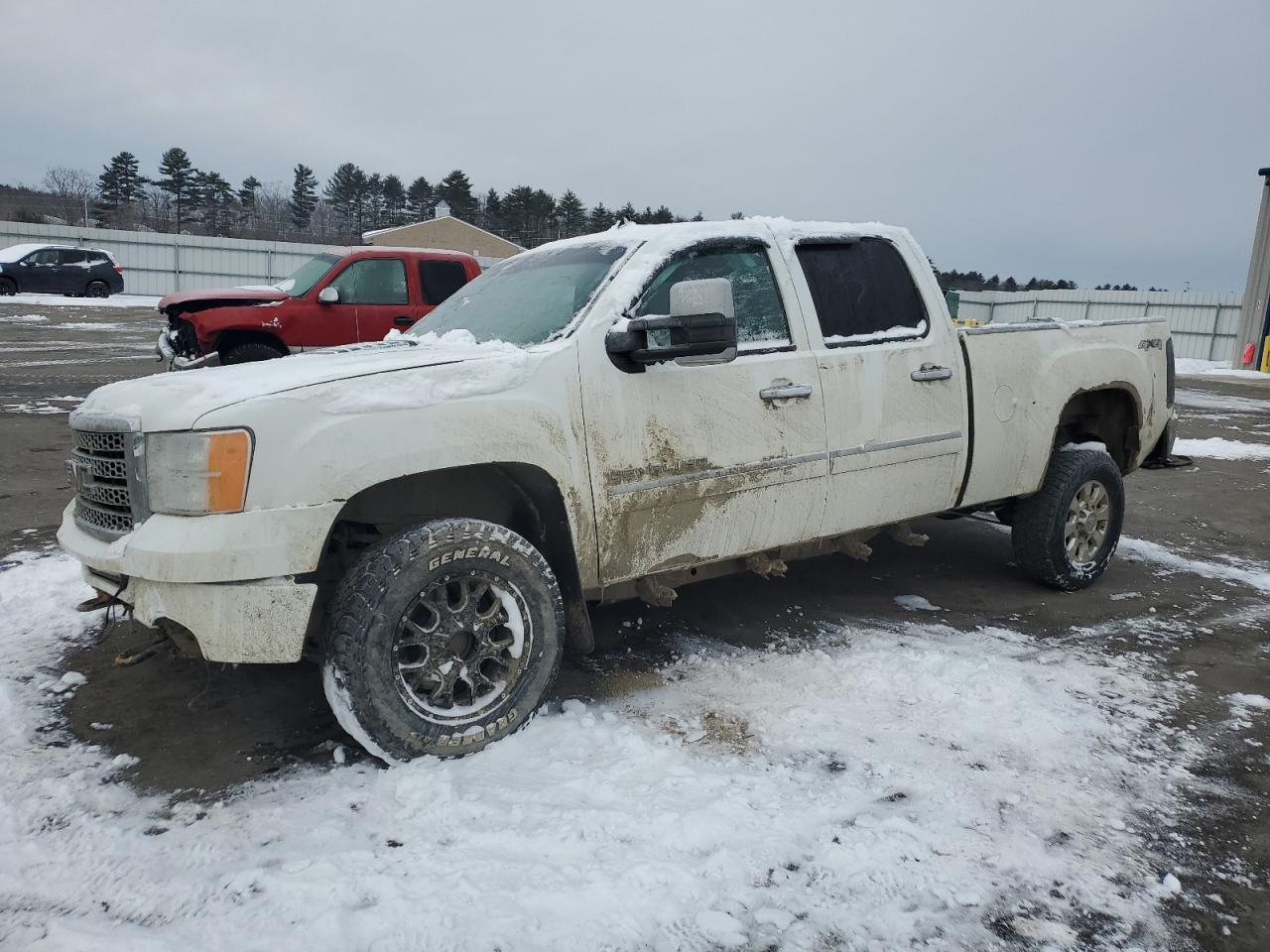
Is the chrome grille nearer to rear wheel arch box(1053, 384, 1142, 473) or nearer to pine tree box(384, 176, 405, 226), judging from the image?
rear wheel arch box(1053, 384, 1142, 473)

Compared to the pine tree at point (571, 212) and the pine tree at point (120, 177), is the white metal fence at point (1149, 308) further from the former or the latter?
the pine tree at point (120, 177)

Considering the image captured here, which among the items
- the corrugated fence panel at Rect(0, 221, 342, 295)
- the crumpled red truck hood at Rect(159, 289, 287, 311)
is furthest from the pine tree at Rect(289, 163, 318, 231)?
the crumpled red truck hood at Rect(159, 289, 287, 311)

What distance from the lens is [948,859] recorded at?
101 inches

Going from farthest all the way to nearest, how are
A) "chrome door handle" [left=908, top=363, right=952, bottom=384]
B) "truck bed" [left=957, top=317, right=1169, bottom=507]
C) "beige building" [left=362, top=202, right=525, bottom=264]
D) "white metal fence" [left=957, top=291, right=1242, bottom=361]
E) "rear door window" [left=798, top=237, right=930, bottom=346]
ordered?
"beige building" [left=362, top=202, right=525, bottom=264]
"white metal fence" [left=957, top=291, right=1242, bottom=361]
"truck bed" [left=957, top=317, right=1169, bottom=507]
"chrome door handle" [left=908, top=363, right=952, bottom=384]
"rear door window" [left=798, top=237, right=930, bottom=346]

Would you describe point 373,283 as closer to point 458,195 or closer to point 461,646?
point 461,646

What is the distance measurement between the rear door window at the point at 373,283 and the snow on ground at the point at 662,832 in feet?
25.5

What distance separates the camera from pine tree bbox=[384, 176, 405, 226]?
75.3 m

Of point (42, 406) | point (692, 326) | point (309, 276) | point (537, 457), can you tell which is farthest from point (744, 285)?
point (42, 406)

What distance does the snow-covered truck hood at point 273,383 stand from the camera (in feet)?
9.37

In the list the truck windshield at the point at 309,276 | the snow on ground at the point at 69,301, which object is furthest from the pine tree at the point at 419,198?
the truck windshield at the point at 309,276

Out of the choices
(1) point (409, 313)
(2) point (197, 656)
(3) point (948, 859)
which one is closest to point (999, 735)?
(3) point (948, 859)

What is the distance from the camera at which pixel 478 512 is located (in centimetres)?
349

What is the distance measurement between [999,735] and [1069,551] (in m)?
2.11

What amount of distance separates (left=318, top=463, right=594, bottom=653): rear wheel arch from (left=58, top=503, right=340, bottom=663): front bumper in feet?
0.90
